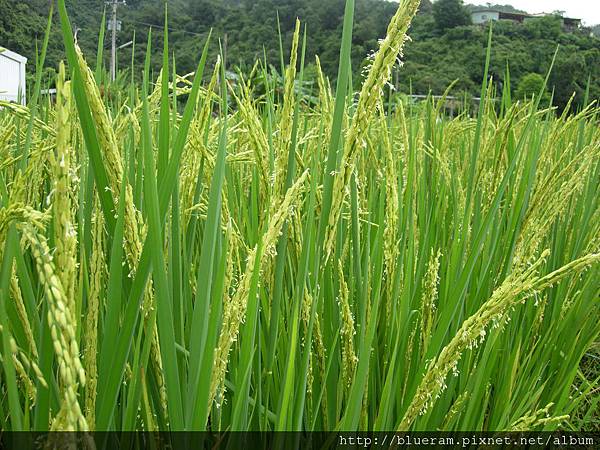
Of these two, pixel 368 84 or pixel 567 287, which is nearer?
pixel 368 84

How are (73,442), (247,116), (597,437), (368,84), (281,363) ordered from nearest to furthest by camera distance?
(73,442)
(368,84)
(247,116)
(281,363)
(597,437)

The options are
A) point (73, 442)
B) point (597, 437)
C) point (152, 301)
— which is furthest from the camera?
point (597, 437)

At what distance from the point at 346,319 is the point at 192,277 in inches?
→ 14.7

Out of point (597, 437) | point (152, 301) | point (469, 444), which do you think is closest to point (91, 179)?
point (152, 301)

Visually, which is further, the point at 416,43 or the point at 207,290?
the point at 416,43

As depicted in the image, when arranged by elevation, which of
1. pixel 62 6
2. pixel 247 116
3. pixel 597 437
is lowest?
pixel 597 437

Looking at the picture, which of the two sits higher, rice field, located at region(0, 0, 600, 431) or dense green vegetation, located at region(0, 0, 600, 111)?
dense green vegetation, located at region(0, 0, 600, 111)

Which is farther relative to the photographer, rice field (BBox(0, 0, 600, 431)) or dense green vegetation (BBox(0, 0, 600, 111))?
dense green vegetation (BBox(0, 0, 600, 111))

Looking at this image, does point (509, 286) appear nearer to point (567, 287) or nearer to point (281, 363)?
point (281, 363)

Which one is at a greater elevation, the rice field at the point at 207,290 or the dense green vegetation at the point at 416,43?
the dense green vegetation at the point at 416,43

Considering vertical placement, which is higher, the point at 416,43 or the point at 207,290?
the point at 416,43

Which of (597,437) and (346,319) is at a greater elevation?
(346,319)

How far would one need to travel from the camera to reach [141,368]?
29.2 inches

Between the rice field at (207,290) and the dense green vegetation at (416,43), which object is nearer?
the rice field at (207,290)
